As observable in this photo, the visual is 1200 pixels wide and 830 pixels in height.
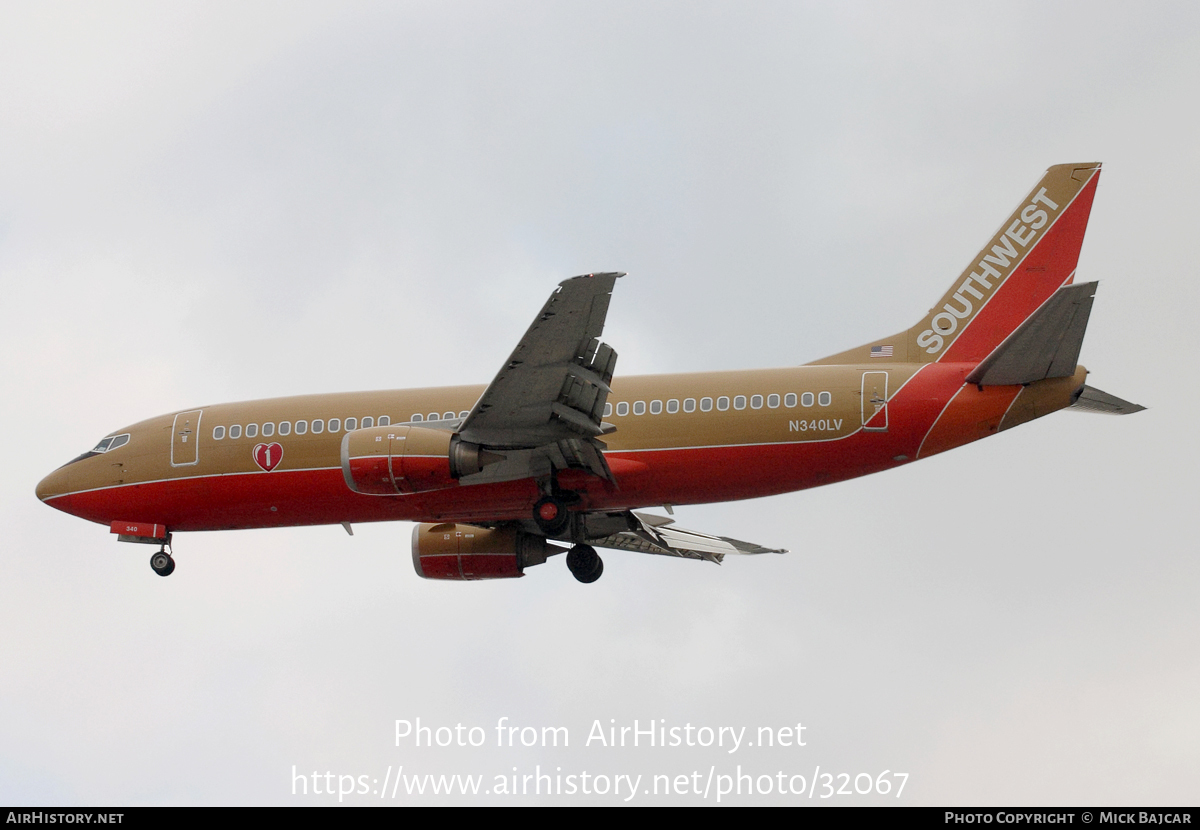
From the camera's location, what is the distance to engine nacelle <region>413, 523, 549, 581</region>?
32.2 metres

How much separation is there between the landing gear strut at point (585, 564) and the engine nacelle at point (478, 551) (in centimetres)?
93

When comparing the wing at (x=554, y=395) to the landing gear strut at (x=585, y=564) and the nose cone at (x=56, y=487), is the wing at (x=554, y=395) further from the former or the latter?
the nose cone at (x=56, y=487)

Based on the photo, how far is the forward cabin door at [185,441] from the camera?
3045 cm

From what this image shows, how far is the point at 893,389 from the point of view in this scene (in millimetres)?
26906

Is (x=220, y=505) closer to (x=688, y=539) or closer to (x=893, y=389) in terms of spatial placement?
(x=688, y=539)

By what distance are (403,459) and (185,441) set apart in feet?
23.5

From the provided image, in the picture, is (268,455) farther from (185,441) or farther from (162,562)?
(162,562)

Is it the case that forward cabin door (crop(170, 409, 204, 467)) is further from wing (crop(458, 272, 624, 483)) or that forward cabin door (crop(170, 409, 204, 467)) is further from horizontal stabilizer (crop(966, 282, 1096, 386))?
horizontal stabilizer (crop(966, 282, 1096, 386))

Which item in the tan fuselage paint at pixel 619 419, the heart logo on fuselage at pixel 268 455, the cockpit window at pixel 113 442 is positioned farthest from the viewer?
the cockpit window at pixel 113 442

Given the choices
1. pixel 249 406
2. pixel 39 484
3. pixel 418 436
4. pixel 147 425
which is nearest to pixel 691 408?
pixel 418 436

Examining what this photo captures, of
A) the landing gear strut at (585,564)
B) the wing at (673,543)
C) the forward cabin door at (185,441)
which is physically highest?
the forward cabin door at (185,441)

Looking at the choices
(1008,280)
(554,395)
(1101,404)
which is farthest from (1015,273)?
(554,395)

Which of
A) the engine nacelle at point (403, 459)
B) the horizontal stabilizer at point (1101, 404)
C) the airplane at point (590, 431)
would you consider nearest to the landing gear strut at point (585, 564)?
Result: the airplane at point (590, 431)

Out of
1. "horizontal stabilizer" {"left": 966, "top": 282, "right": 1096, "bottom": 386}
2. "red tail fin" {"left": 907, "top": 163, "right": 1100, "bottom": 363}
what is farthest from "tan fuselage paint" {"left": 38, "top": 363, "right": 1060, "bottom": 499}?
"red tail fin" {"left": 907, "top": 163, "right": 1100, "bottom": 363}
